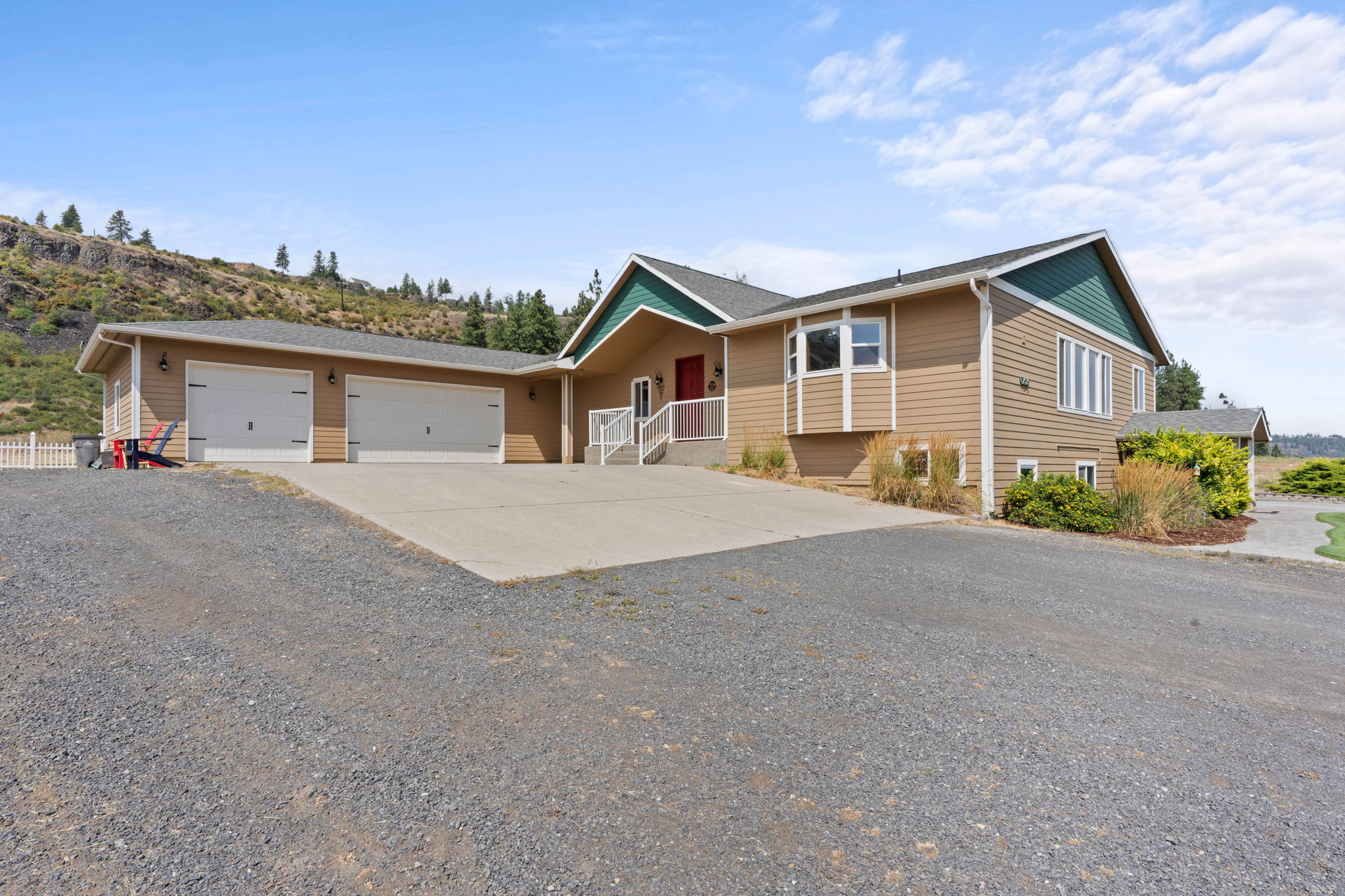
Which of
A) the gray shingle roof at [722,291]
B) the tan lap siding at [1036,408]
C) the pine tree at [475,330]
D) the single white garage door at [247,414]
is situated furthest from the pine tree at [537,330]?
the tan lap siding at [1036,408]

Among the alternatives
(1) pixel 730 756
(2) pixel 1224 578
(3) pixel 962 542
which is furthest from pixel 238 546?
(2) pixel 1224 578

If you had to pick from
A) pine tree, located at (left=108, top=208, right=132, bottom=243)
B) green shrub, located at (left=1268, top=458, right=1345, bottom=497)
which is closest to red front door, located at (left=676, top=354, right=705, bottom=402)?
green shrub, located at (left=1268, top=458, right=1345, bottom=497)

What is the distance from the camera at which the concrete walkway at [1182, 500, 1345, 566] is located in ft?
29.7

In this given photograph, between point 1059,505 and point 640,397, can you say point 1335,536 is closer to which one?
point 1059,505

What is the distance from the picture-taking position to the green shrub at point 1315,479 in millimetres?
22391

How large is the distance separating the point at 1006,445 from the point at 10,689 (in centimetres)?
1265

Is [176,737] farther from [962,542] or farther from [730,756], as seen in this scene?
[962,542]

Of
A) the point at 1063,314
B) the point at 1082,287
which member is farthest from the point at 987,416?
the point at 1082,287

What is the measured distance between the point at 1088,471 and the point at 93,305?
52.2 metres

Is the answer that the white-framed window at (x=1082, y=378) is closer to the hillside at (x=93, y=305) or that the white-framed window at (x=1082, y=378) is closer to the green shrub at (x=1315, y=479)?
the green shrub at (x=1315, y=479)

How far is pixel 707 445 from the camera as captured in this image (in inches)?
610

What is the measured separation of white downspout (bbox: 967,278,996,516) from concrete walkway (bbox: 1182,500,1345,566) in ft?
9.41

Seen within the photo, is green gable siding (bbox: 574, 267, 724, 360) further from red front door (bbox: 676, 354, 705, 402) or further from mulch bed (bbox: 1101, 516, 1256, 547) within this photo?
mulch bed (bbox: 1101, 516, 1256, 547)

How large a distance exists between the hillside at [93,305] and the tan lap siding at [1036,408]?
31520mm
